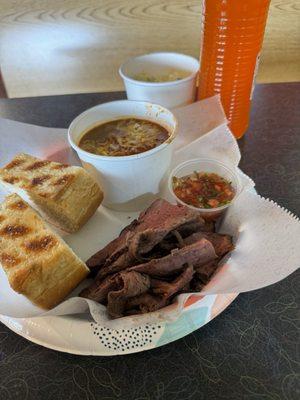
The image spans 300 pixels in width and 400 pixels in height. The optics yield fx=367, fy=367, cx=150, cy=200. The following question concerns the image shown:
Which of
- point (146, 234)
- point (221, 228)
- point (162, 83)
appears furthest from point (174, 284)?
point (162, 83)

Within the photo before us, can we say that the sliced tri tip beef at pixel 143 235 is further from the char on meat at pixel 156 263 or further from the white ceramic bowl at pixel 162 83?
the white ceramic bowl at pixel 162 83

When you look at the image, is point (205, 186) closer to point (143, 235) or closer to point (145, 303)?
point (143, 235)

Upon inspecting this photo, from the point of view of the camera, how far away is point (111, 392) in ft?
3.86

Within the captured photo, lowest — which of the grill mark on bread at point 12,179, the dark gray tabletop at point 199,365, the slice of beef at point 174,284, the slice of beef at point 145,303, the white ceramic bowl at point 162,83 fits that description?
the dark gray tabletop at point 199,365

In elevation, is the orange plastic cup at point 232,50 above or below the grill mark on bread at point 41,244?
above

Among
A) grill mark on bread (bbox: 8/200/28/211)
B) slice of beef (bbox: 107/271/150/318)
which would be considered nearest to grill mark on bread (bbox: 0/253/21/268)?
grill mark on bread (bbox: 8/200/28/211)

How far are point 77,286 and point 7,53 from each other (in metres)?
3.69

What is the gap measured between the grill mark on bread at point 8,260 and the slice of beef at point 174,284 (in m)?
0.50

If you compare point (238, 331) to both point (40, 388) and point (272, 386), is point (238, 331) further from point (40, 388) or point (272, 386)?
point (40, 388)

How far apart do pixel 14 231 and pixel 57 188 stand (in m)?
0.27

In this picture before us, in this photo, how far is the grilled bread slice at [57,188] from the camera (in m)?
1.61

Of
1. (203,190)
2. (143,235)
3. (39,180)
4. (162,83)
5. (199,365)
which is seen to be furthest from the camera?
(162,83)

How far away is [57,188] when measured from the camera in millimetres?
1605

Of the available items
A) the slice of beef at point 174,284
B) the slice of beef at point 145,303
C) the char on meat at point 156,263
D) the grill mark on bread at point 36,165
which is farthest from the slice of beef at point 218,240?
the grill mark on bread at point 36,165
